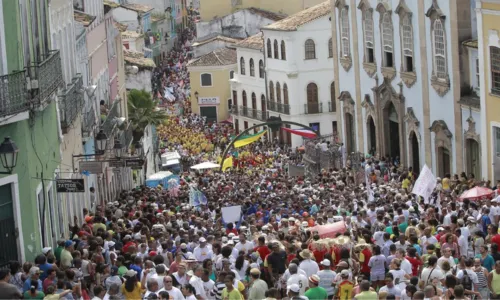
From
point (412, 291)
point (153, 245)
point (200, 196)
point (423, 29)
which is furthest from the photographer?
point (423, 29)

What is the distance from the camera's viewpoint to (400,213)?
28.2 metres

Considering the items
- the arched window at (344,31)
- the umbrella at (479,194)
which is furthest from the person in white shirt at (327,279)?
the arched window at (344,31)

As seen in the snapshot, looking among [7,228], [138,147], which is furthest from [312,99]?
[7,228]

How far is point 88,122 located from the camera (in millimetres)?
38000

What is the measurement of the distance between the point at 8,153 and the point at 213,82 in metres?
65.2

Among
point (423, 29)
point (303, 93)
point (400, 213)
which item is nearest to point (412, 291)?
point (400, 213)

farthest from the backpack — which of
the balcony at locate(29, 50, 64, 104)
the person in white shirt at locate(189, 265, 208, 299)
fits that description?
the balcony at locate(29, 50, 64, 104)

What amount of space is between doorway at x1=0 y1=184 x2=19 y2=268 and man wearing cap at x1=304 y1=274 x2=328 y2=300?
244 inches

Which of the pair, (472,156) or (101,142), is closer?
(101,142)

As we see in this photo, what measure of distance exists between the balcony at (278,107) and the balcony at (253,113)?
2.50ft

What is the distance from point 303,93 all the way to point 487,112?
34035 mm

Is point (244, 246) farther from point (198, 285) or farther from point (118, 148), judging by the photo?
point (118, 148)

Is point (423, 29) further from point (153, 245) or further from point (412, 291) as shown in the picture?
point (412, 291)

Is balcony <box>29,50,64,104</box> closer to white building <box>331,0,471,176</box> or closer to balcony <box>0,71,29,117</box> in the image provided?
balcony <box>0,71,29,117</box>
